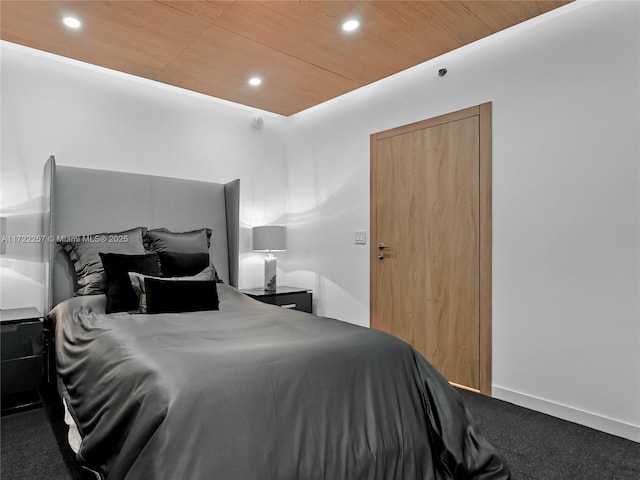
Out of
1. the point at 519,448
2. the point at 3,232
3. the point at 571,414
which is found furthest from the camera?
the point at 3,232

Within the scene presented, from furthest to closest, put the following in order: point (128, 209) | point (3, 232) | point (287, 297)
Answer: point (287, 297) → point (128, 209) → point (3, 232)

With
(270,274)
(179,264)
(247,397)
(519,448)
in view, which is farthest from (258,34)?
(519,448)

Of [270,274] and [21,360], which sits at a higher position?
[270,274]

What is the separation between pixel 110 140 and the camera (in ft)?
11.6

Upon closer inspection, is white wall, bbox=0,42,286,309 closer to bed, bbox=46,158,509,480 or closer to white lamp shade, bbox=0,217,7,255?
white lamp shade, bbox=0,217,7,255

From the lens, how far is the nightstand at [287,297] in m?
3.90

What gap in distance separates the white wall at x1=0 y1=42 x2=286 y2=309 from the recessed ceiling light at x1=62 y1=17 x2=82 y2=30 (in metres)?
0.64

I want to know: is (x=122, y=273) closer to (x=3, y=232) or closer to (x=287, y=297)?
(x=3, y=232)

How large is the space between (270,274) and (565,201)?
2628 mm

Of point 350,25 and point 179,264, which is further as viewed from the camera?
point 179,264

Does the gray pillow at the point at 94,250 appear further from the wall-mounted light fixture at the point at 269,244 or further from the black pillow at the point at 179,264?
the wall-mounted light fixture at the point at 269,244

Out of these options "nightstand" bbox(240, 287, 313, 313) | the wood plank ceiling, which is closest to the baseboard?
"nightstand" bbox(240, 287, 313, 313)

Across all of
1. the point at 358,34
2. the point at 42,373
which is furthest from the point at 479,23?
the point at 42,373

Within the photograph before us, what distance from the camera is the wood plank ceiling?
8.38 ft
